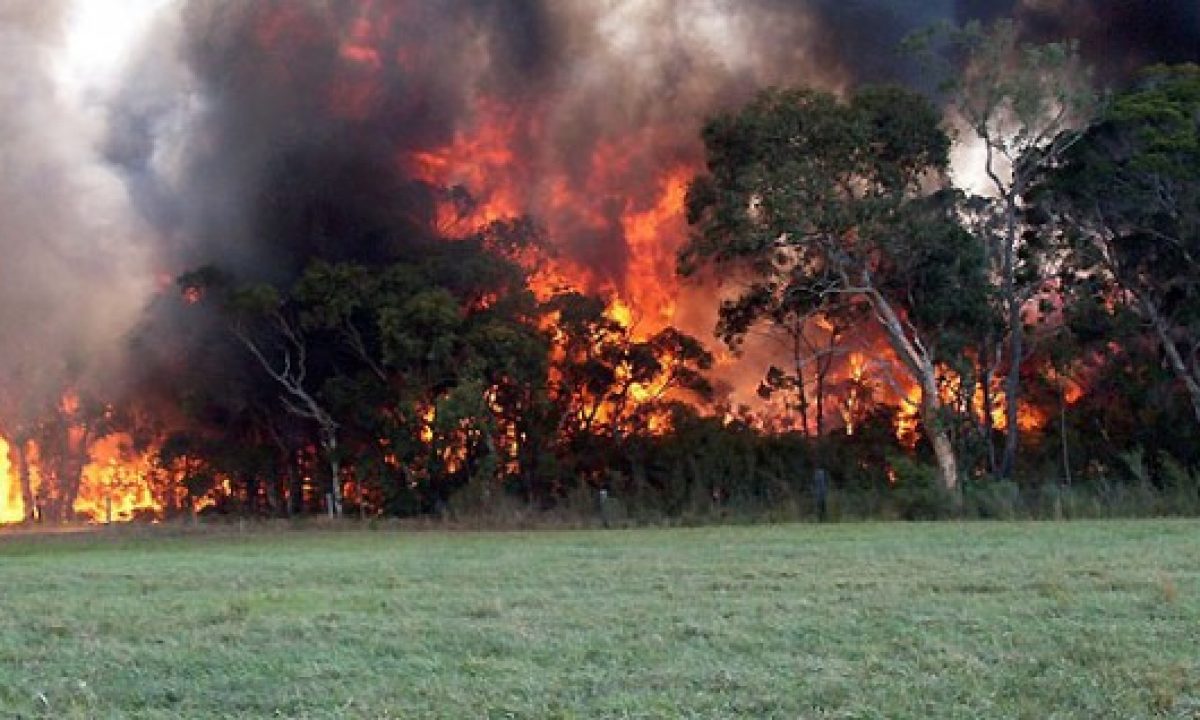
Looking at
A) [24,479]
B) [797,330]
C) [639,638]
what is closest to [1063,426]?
[797,330]

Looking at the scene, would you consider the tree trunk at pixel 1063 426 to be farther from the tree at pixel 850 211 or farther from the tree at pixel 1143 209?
the tree at pixel 1143 209

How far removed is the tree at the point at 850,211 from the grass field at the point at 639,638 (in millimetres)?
12465

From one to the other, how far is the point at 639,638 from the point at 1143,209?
65.3ft

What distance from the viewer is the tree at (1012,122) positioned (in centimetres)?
2344

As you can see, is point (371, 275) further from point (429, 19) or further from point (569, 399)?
point (429, 19)

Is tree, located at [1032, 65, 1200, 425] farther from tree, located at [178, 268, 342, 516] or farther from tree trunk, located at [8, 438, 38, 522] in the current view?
tree trunk, located at [8, 438, 38, 522]

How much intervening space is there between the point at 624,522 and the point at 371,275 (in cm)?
1027

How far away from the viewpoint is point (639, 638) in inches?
245

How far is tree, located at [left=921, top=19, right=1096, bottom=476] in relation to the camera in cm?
2344

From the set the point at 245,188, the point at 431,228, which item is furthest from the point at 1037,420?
the point at 245,188

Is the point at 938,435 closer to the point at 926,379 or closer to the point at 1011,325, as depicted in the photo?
the point at 926,379

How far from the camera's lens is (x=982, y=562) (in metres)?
9.94

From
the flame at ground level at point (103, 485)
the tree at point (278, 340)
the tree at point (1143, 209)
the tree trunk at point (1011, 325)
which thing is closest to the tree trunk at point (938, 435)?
the tree trunk at point (1011, 325)

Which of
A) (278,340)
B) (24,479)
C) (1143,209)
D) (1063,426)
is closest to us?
(1143,209)
